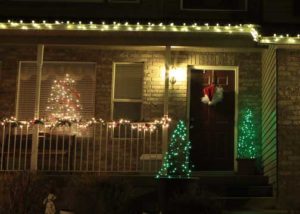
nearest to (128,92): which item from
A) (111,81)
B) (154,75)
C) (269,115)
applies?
(111,81)

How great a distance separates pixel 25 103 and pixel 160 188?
4.63 metres

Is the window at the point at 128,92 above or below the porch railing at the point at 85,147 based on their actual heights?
above

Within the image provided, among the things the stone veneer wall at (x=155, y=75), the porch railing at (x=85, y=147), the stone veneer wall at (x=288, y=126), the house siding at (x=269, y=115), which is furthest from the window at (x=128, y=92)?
the stone veneer wall at (x=288, y=126)

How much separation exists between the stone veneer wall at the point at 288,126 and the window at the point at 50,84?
4441mm

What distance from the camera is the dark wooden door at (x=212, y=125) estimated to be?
14.8m

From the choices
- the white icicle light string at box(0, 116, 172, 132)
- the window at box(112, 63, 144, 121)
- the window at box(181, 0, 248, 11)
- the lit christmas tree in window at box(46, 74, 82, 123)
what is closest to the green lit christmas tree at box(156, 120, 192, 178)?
the white icicle light string at box(0, 116, 172, 132)

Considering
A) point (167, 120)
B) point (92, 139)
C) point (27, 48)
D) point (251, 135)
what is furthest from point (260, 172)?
point (27, 48)

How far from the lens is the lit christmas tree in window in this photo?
1501 centimetres

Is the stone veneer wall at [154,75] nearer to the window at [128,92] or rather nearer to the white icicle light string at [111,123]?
the window at [128,92]

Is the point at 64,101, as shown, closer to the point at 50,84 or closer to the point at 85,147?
the point at 50,84

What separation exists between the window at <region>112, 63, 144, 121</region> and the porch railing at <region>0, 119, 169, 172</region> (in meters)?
0.42

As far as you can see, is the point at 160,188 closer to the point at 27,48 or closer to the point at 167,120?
the point at 167,120

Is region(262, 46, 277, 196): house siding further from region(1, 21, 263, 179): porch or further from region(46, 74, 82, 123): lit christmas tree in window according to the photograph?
region(46, 74, 82, 123): lit christmas tree in window

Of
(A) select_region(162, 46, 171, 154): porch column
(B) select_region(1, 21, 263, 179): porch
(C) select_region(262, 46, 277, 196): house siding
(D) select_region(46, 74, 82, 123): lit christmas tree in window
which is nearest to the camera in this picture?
(C) select_region(262, 46, 277, 196): house siding
